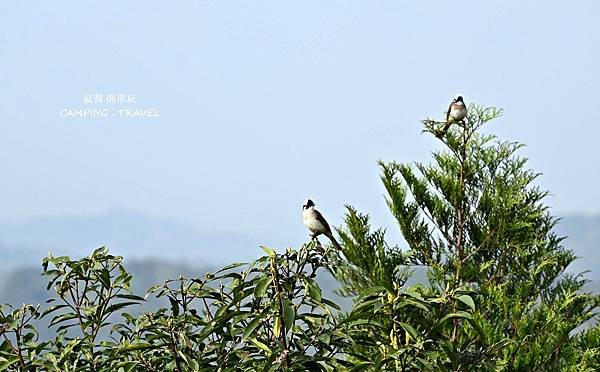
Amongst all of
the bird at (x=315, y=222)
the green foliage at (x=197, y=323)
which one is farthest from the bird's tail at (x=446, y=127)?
the green foliage at (x=197, y=323)

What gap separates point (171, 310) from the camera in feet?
9.91

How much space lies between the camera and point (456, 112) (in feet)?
24.0

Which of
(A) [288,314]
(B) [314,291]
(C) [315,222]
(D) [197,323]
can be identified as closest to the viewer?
(A) [288,314]

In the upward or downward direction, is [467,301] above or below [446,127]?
below

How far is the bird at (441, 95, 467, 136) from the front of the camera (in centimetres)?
732

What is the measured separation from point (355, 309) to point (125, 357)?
683 millimetres

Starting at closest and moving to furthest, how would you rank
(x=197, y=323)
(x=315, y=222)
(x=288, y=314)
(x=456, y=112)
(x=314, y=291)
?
(x=288, y=314), (x=314, y=291), (x=197, y=323), (x=315, y=222), (x=456, y=112)

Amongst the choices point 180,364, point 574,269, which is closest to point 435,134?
point 574,269

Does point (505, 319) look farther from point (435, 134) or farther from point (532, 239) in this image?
point (435, 134)

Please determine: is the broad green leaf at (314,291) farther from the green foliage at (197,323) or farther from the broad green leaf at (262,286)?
the broad green leaf at (262,286)

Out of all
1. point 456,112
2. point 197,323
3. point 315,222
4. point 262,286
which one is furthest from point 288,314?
point 456,112

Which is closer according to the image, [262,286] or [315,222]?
[262,286]

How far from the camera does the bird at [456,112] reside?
7.32 meters

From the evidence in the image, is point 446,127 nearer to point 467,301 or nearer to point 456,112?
point 456,112
